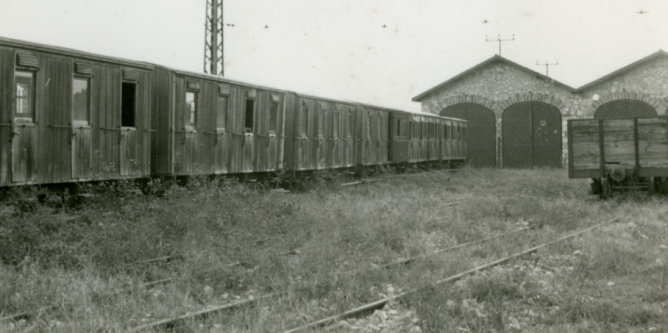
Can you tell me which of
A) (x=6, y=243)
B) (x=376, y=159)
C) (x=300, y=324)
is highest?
Result: (x=376, y=159)

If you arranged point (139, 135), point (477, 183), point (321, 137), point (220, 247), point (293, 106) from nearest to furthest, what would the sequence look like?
point (220, 247), point (139, 135), point (293, 106), point (321, 137), point (477, 183)

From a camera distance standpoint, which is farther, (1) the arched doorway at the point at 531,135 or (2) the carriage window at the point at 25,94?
(1) the arched doorway at the point at 531,135

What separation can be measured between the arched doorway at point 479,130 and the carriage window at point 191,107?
2454 centimetres

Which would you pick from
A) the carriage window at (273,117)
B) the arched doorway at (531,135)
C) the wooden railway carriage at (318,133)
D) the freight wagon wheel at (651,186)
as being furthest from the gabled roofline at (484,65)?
the carriage window at (273,117)

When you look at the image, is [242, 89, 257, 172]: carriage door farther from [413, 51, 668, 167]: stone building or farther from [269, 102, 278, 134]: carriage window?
[413, 51, 668, 167]: stone building

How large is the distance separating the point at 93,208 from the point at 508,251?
22.2ft

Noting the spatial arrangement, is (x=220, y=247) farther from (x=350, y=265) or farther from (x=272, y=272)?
(x=350, y=265)

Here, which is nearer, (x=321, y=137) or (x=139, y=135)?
(x=139, y=135)

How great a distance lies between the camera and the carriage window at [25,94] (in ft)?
31.4

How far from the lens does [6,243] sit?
24.8 feet

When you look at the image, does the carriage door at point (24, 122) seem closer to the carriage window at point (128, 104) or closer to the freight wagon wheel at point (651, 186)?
the carriage window at point (128, 104)

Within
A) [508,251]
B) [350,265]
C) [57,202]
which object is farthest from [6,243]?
[508,251]

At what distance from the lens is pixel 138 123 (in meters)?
11.9

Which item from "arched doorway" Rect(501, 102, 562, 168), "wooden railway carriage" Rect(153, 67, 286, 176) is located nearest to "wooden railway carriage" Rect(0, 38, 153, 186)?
"wooden railway carriage" Rect(153, 67, 286, 176)
